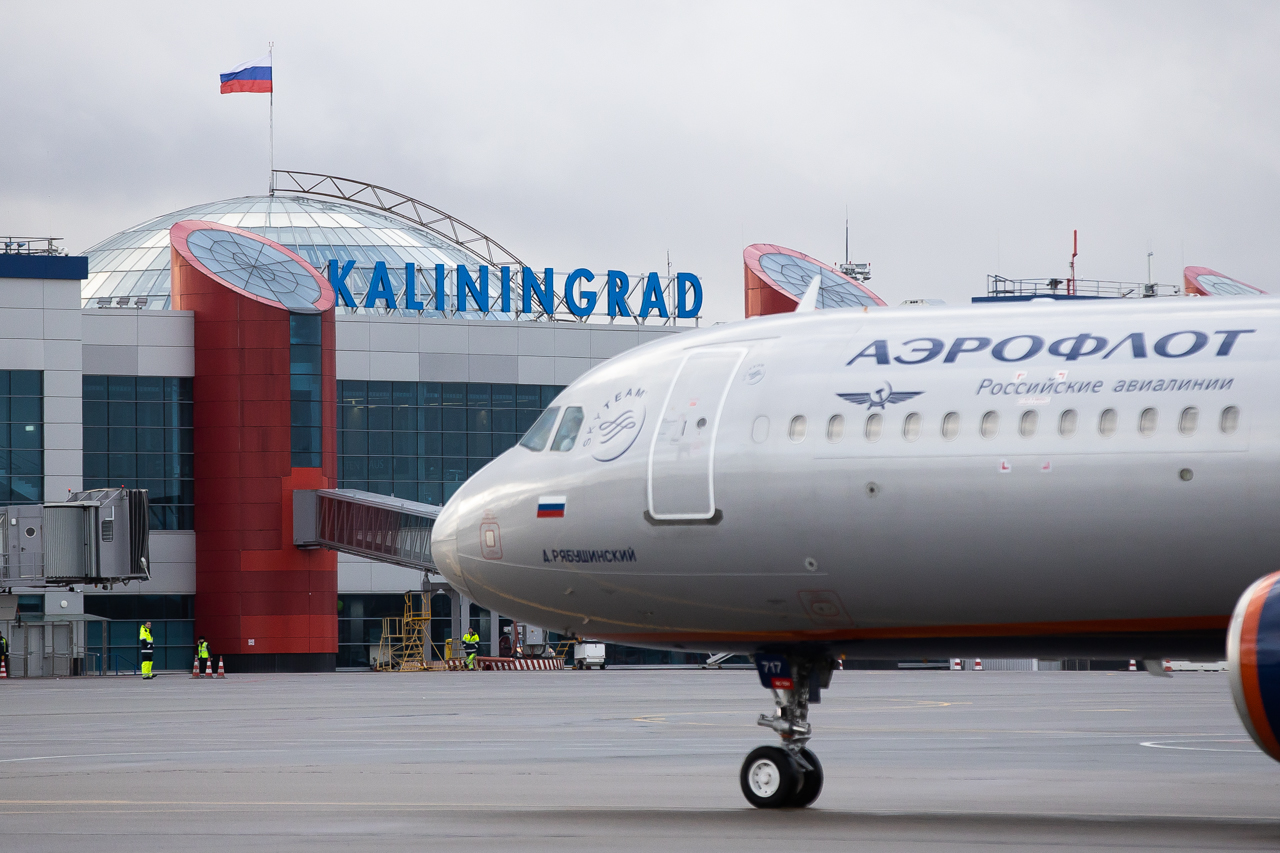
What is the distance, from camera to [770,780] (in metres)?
18.1

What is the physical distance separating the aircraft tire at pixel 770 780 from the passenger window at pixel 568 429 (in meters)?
3.88

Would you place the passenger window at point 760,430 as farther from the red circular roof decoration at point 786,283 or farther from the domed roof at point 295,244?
the domed roof at point 295,244

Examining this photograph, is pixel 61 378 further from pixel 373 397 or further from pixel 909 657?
pixel 909 657

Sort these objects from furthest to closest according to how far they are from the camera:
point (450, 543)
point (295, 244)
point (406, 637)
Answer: point (295, 244)
point (406, 637)
point (450, 543)

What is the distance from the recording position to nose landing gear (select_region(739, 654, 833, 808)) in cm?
1811

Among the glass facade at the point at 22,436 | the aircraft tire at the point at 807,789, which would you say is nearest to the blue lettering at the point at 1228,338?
the aircraft tire at the point at 807,789

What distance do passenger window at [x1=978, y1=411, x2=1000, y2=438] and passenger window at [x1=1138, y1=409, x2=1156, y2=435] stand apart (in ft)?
4.34

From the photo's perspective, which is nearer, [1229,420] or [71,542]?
[1229,420]

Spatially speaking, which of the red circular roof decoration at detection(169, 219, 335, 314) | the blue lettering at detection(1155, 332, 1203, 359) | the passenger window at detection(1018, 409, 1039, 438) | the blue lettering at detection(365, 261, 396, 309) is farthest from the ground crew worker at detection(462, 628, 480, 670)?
the blue lettering at detection(1155, 332, 1203, 359)

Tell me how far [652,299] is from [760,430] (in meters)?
71.7

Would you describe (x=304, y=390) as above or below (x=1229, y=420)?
above

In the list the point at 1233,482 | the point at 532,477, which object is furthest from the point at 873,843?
the point at 532,477

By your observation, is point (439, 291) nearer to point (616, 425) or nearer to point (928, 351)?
point (616, 425)

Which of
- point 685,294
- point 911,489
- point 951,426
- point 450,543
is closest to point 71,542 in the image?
point 685,294
